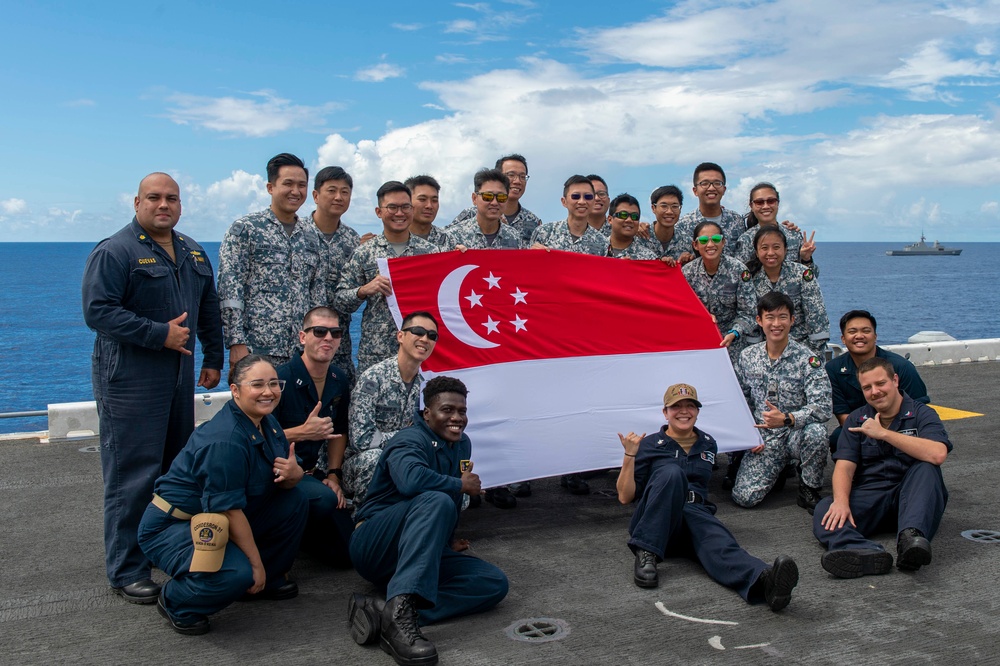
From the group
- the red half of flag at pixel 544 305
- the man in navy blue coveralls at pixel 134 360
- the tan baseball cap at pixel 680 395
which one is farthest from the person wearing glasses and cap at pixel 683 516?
the man in navy blue coveralls at pixel 134 360

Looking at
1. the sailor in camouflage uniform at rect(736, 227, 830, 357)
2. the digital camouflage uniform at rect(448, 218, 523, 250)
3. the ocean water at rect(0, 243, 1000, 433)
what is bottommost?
the ocean water at rect(0, 243, 1000, 433)

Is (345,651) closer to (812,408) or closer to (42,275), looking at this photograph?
(812,408)

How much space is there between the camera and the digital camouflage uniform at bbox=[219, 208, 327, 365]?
5820 millimetres

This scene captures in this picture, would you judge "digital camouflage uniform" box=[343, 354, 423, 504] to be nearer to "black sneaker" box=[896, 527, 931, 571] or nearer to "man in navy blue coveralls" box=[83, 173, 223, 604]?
"man in navy blue coveralls" box=[83, 173, 223, 604]

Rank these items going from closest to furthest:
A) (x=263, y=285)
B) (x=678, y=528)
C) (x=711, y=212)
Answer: (x=678, y=528) → (x=263, y=285) → (x=711, y=212)

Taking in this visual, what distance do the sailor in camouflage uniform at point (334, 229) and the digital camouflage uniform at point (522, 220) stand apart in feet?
4.96

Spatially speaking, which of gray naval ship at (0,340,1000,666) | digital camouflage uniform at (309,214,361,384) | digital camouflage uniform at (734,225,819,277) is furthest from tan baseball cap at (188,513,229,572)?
digital camouflage uniform at (734,225,819,277)

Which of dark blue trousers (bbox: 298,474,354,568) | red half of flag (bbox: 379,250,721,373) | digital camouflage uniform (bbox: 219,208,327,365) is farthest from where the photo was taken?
red half of flag (bbox: 379,250,721,373)

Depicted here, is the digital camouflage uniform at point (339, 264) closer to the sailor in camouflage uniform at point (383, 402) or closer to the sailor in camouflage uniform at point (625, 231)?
the sailor in camouflage uniform at point (383, 402)

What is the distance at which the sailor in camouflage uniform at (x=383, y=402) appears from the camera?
17.6 feet

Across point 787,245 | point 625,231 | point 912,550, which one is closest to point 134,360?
point 625,231

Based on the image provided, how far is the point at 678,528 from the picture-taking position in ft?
16.6

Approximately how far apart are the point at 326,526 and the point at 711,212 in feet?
15.2

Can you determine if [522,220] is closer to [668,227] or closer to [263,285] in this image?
[668,227]
